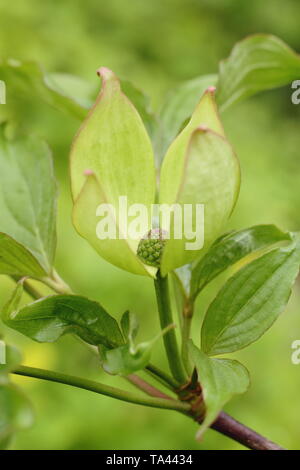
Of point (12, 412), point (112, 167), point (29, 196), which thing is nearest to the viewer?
point (12, 412)

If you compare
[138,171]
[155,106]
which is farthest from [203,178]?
[155,106]

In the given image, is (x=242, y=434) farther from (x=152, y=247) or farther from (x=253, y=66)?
(x=253, y=66)

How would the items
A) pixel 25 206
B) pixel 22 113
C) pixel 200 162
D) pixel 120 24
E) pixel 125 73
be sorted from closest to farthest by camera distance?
1. pixel 200 162
2. pixel 25 206
3. pixel 22 113
4. pixel 125 73
5. pixel 120 24

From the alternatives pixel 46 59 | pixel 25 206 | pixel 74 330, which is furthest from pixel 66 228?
pixel 74 330

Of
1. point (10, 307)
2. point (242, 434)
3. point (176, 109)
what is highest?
point (176, 109)

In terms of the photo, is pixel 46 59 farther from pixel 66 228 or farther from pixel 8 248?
pixel 8 248

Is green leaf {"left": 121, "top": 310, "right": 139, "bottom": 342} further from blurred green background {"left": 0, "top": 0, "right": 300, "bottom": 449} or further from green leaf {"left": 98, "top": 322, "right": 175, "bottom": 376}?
blurred green background {"left": 0, "top": 0, "right": 300, "bottom": 449}
